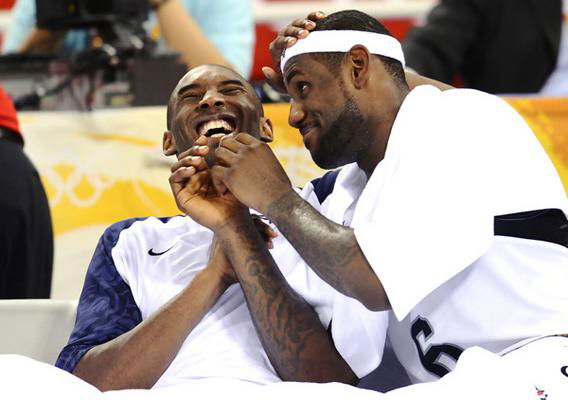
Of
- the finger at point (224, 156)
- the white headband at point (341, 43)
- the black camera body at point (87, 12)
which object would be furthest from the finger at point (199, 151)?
the black camera body at point (87, 12)

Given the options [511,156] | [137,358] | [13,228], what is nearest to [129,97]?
[13,228]

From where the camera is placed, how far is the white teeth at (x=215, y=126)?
2408 mm

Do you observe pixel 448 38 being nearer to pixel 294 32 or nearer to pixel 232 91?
pixel 232 91

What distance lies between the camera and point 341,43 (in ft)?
6.92

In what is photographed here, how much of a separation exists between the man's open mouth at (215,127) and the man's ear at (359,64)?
0.41 metres

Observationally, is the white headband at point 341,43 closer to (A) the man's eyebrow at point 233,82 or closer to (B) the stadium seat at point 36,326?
(A) the man's eyebrow at point 233,82

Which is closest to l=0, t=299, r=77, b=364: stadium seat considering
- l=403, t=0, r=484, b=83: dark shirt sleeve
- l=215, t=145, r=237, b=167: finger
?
l=215, t=145, r=237, b=167: finger

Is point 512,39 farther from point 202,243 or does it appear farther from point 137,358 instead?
point 137,358

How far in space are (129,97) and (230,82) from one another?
156cm

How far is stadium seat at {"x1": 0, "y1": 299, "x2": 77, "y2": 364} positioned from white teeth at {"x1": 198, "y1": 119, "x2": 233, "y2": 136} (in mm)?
507

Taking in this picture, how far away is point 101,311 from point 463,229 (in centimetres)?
88

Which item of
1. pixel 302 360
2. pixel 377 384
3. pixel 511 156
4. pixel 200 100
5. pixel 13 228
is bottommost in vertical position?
pixel 13 228

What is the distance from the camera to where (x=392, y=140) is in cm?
201

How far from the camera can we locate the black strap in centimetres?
201
